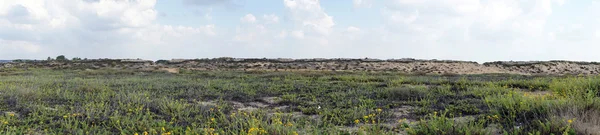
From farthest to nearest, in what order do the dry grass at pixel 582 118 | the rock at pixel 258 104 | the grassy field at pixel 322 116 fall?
the rock at pixel 258 104, the grassy field at pixel 322 116, the dry grass at pixel 582 118

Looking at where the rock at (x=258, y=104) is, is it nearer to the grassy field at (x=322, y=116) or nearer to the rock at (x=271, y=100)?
the grassy field at (x=322, y=116)

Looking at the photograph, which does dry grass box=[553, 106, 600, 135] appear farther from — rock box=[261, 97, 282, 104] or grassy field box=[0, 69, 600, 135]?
rock box=[261, 97, 282, 104]

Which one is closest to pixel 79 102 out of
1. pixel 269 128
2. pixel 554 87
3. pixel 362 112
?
pixel 269 128

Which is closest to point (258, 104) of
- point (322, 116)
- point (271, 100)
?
point (271, 100)

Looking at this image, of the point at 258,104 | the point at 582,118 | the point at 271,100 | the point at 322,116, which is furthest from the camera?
the point at 271,100

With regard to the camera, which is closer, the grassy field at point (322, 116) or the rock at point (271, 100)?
the grassy field at point (322, 116)

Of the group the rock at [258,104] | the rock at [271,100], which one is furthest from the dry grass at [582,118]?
the rock at [271,100]

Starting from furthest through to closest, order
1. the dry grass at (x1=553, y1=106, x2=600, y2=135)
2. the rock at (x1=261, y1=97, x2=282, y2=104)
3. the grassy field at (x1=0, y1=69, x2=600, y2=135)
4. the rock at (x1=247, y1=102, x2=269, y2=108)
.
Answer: the rock at (x1=261, y1=97, x2=282, y2=104)
the rock at (x1=247, y1=102, x2=269, y2=108)
the grassy field at (x1=0, y1=69, x2=600, y2=135)
the dry grass at (x1=553, y1=106, x2=600, y2=135)

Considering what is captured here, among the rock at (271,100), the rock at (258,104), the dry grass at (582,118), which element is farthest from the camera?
the rock at (271,100)

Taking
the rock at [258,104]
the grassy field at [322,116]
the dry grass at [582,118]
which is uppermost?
the dry grass at [582,118]

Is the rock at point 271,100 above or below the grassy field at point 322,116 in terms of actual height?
below

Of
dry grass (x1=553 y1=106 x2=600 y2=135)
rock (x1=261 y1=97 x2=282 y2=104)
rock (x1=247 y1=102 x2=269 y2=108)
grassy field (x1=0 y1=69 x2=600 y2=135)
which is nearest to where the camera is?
dry grass (x1=553 y1=106 x2=600 y2=135)

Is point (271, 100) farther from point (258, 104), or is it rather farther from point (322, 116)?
point (322, 116)

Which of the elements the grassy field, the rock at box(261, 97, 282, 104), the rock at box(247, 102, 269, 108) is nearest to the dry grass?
the grassy field
